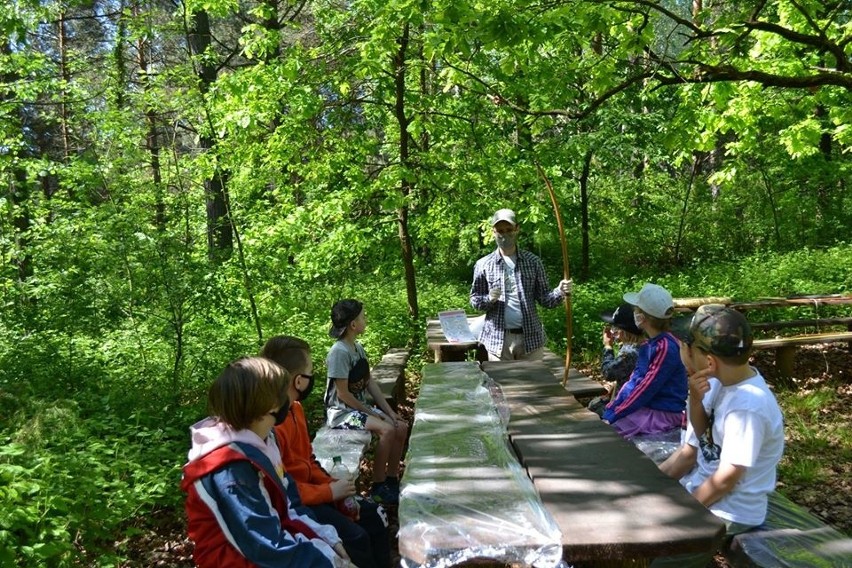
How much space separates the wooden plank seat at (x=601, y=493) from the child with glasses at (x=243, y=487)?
→ 85 centimetres

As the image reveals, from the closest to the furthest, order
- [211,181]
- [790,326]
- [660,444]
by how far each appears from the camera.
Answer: [660,444]
[790,326]
[211,181]

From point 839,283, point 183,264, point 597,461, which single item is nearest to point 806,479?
point 597,461

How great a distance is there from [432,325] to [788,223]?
12.6 meters

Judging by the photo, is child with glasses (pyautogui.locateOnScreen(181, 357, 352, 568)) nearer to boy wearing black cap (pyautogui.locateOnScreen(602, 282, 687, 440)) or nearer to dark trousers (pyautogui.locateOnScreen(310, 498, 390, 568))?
dark trousers (pyautogui.locateOnScreen(310, 498, 390, 568))

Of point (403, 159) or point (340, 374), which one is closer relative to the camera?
point (340, 374)

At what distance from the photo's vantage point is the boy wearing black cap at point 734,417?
91.9 inches

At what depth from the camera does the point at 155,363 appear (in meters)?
6.80

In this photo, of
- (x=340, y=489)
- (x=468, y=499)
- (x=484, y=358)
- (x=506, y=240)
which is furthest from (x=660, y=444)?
(x=484, y=358)

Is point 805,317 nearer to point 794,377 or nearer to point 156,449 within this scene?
point 794,377

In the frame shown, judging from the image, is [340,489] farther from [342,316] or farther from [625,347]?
[625,347]

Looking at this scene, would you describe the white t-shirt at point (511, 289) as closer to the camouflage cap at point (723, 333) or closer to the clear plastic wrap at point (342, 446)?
the clear plastic wrap at point (342, 446)

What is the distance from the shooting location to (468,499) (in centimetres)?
236

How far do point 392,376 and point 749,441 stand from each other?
3.41 m

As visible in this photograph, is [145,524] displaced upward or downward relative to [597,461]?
downward
